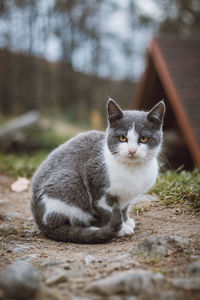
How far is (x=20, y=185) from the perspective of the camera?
5.04 m

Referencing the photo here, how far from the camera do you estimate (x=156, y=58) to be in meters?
7.88

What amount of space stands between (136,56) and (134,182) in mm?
15650

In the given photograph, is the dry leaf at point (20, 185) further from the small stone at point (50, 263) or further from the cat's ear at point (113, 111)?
the small stone at point (50, 263)

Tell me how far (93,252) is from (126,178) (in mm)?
727

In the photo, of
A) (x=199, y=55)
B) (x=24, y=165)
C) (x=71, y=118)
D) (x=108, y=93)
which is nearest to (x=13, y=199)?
(x=24, y=165)

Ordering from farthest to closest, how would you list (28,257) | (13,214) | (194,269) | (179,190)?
(13,214)
(179,190)
(28,257)
(194,269)

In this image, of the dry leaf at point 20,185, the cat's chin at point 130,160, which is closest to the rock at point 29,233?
the cat's chin at point 130,160

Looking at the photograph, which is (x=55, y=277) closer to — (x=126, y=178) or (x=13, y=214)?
(x=126, y=178)

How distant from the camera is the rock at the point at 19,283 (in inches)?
66.6

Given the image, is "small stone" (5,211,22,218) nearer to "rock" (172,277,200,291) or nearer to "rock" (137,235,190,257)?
"rock" (137,235,190,257)

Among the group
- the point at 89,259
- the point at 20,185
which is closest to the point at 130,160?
the point at 89,259

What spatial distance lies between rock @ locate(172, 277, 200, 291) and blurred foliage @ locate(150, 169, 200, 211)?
5.28 ft

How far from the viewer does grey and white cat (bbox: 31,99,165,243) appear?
9.58ft

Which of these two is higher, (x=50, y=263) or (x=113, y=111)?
(x=113, y=111)
